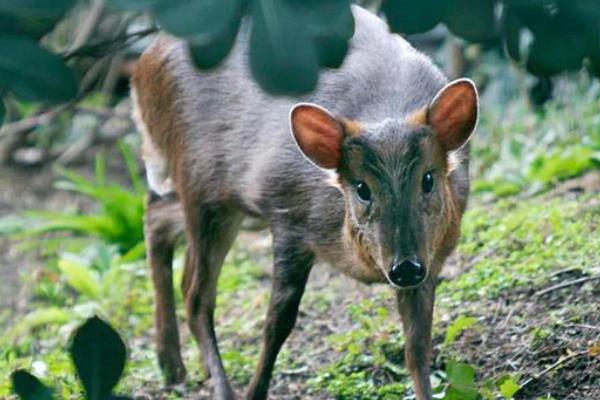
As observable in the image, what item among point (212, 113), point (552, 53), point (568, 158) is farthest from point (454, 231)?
point (568, 158)

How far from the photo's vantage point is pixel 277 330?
525 centimetres

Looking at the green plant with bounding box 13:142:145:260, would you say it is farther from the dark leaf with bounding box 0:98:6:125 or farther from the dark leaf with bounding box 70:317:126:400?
the dark leaf with bounding box 0:98:6:125

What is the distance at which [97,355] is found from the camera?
278cm

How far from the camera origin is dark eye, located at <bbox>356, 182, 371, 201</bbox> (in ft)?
14.9

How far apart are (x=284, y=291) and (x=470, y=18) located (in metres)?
2.76

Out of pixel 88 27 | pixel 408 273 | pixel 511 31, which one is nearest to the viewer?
pixel 511 31

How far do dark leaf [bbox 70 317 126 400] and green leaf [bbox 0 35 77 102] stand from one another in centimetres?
54

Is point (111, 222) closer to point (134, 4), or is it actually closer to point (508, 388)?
point (508, 388)

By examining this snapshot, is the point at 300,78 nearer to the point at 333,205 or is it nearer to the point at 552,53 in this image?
the point at 552,53

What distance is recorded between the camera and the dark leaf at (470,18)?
2545 mm

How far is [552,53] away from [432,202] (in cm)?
194

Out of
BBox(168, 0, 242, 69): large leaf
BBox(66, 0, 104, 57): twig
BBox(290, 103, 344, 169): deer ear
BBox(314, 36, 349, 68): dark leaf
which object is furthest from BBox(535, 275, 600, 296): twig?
BBox(66, 0, 104, 57): twig

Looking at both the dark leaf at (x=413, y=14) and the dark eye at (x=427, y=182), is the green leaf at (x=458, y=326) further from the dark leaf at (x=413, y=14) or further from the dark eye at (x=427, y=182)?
the dark leaf at (x=413, y=14)

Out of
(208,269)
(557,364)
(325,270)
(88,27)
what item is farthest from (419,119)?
(88,27)
